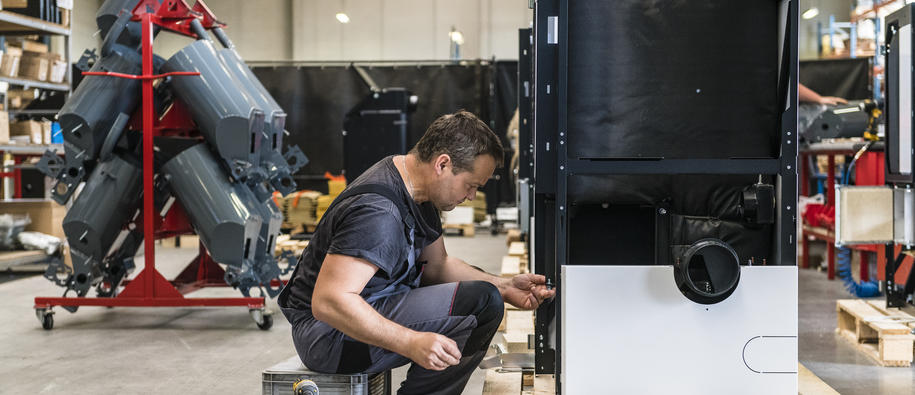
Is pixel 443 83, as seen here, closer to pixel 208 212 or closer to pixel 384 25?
pixel 384 25

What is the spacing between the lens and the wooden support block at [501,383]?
2.89 metres

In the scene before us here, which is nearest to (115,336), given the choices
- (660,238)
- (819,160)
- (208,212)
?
(208,212)

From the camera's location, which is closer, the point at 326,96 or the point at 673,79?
the point at 673,79

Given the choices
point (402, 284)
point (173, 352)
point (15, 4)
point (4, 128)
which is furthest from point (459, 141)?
point (15, 4)

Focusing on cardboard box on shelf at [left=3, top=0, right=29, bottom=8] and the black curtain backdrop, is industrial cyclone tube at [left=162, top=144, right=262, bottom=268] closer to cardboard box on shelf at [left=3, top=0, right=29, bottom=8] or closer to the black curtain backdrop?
cardboard box on shelf at [left=3, top=0, right=29, bottom=8]

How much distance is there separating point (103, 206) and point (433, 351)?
342 cm

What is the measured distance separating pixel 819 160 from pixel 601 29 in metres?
9.36

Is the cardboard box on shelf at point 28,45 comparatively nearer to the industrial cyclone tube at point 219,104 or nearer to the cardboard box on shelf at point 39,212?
the cardboard box on shelf at point 39,212

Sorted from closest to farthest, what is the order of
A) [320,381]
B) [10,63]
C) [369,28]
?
1. [320,381]
2. [10,63]
3. [369,28]

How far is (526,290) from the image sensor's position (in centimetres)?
272

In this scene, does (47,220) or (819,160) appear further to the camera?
(819,160)

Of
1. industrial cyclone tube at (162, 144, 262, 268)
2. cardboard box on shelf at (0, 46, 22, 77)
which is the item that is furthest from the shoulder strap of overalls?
cardboard box on shelf at (0, 46, 22, 77)

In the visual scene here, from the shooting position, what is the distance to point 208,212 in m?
4.78

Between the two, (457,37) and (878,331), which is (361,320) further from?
(457,37)
